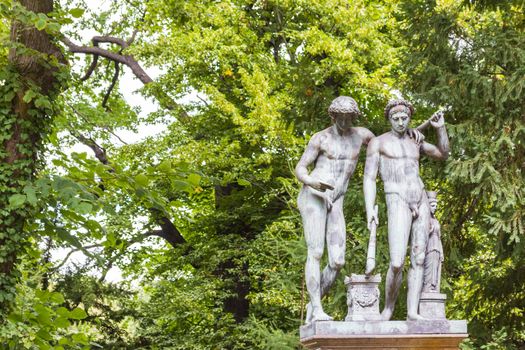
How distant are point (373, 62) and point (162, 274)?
5678 millimetres

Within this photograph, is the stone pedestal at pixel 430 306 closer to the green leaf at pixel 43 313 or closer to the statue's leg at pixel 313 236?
the statue's leg at pixel 313 236

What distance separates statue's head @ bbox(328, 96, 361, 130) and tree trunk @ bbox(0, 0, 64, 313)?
7.77 feet

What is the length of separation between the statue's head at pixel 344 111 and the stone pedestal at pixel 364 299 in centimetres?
124

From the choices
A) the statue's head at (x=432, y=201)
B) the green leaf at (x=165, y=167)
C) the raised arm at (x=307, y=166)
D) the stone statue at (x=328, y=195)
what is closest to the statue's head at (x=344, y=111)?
the stone statue at (x=328, y=195)

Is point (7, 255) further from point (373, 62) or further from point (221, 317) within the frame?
point (373, 62)

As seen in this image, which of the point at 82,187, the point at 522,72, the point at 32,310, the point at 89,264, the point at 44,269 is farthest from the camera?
the point at 89,264

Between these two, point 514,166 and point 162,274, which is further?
point 162,274

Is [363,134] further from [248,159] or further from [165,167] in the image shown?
[248,159]

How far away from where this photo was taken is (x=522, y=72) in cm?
1252

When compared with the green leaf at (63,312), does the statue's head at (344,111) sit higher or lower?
higher

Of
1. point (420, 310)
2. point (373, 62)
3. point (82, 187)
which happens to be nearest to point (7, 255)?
point (82, 187)

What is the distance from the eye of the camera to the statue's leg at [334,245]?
752cm

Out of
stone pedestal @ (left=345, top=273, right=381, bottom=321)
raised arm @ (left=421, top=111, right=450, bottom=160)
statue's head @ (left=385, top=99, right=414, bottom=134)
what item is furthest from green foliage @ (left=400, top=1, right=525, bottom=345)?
stone pedestal @ (left=345, top=273, right=381, bottom=321)

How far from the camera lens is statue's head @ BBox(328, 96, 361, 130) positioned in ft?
24.7
